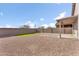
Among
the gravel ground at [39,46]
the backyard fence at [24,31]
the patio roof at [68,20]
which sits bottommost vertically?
the gravel ground at [39,46]

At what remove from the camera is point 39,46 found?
1989mm

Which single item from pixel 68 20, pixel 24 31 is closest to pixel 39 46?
pixel 24 31

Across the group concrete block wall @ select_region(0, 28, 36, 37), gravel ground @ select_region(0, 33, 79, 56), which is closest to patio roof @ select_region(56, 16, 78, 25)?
gravel ground @ select_region(0, 33, 79, 56)

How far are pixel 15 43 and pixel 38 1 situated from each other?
0.62 metres

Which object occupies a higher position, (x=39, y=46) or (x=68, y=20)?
(x=68, y=20)

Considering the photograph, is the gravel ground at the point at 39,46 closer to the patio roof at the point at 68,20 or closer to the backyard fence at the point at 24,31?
the backyard fence at the point at 24,31

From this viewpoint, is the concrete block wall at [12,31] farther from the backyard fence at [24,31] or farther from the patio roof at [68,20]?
the patio roof at [68,20]

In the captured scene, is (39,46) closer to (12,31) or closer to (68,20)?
(12,31)

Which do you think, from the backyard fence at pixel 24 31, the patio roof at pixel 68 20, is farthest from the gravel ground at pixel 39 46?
the patio roof at pixel 68 20

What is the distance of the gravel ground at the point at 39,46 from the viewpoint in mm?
1944

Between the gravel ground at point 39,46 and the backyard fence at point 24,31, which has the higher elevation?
the backyard fence at point 24,31

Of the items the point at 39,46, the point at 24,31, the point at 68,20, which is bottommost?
the point at 39,46

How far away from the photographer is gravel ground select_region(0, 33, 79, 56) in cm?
194

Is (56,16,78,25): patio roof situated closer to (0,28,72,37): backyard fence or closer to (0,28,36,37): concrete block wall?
(0,28,72,37): backyard fence
